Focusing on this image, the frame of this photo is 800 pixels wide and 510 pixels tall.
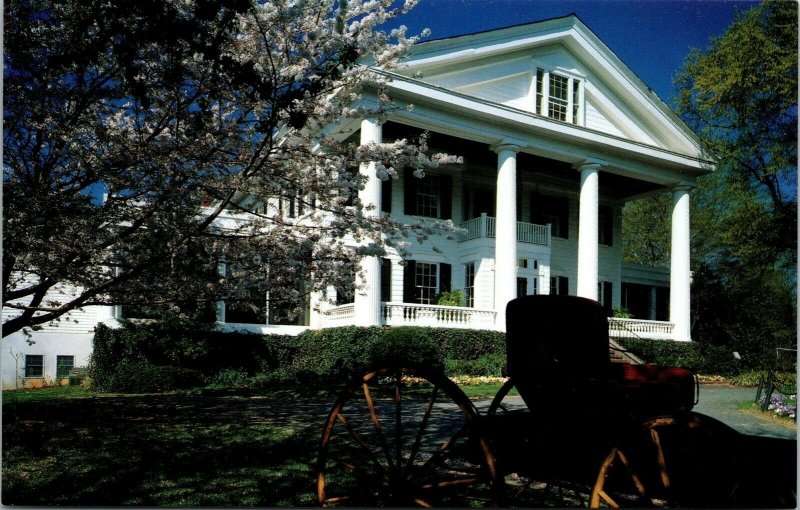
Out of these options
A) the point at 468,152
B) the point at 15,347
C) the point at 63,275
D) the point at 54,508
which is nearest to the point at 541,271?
the point at 468,152

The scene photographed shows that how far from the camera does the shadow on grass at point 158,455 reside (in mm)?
3824

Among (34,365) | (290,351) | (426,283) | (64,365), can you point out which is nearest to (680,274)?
(426,283)

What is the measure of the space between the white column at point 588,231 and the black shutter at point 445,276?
144 inches

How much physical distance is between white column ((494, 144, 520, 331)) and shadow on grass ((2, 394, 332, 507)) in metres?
8.73

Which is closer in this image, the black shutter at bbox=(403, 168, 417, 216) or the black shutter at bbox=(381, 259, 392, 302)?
the black shutter at bbox=(381, 259, 392, 302)

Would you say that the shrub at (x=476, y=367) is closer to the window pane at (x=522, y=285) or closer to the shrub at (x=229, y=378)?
the shrub at (x=229, y=378)

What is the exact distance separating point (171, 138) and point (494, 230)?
12.7 m

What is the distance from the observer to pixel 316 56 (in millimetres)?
5793

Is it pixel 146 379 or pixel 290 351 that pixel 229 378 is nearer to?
pixel 146 379

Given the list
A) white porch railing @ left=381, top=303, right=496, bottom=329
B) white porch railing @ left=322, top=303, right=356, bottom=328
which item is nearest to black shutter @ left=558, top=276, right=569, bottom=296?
white porch railing @ left=381, top=303, right=496, bottom=329

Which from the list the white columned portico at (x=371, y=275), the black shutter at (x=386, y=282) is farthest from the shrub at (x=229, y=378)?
the black shutter at (x=386, y=282)

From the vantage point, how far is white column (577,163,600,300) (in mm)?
17219

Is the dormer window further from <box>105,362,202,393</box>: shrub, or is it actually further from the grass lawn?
the grass lawn

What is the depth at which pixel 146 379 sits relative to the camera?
11.1m
